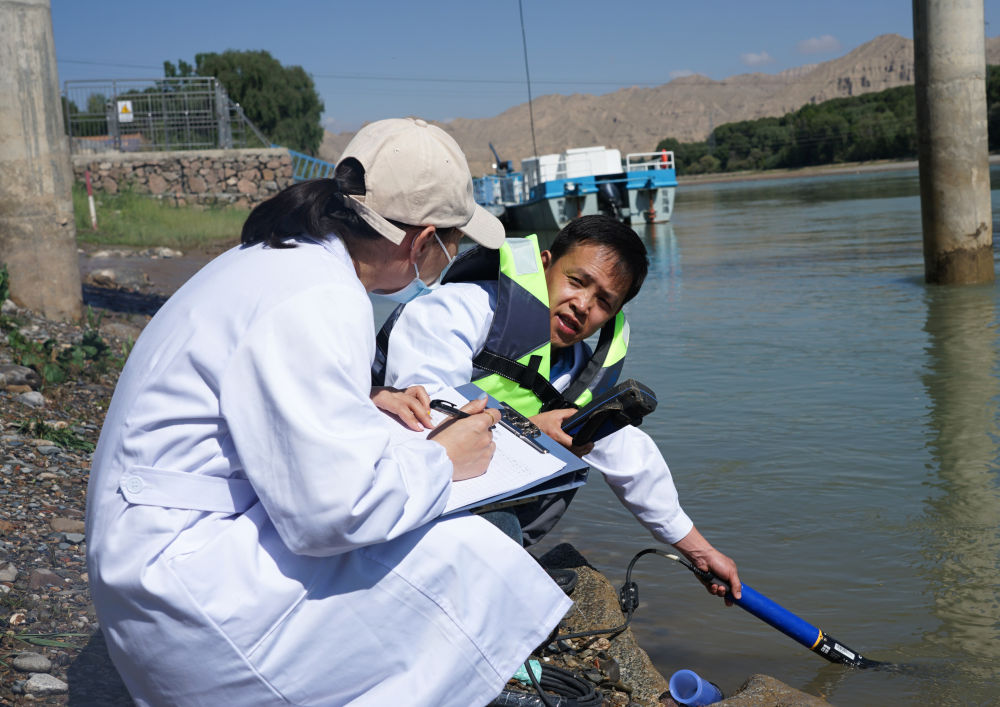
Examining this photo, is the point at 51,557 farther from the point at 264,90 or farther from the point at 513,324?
the point at 264,90

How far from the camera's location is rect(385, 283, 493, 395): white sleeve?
271 centimetres

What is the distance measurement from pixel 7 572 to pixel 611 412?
75.1 inches

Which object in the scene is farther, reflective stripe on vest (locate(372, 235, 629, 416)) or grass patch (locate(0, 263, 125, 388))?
grass patch (locate(0, 263, 125, 388))

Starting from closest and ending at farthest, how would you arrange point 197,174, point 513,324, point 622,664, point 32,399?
point 513,324, point 622,664, point 32,399, point 197,174

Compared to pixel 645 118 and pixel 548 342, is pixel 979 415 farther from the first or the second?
pixel 645 118

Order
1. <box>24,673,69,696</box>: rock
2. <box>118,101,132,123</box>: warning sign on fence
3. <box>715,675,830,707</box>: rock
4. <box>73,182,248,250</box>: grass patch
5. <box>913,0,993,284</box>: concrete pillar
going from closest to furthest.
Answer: <box>24,673,69,696</box>: rock < <box>715,675,830,707</box>: rock < <box>913,0,993,284</box>: concrete pillar < <box>73,182,248,250</box>: grass patch < <box>118,101,132,123</box>: warning sign on fence

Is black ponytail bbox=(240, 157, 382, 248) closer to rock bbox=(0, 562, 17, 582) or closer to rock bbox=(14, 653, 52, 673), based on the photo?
rock bbox=(14, 653, 52, 673)

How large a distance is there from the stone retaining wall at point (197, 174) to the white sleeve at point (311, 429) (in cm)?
2248

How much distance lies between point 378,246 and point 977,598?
9.12 ft

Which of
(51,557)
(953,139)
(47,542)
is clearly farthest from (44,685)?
(953,139)

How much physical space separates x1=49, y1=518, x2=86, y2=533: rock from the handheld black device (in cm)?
192

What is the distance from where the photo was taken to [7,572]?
3.01 meters

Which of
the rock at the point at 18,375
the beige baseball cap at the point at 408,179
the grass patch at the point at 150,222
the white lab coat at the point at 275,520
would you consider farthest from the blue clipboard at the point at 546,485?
the grass patch at the point at 150,222

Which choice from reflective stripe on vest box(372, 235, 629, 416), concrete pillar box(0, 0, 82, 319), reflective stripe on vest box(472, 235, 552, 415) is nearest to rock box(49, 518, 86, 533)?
reflective stripe on vest box(372, 235, 629, 416)
